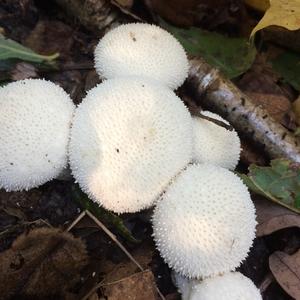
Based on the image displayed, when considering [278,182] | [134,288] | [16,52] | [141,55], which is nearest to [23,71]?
[16,52]

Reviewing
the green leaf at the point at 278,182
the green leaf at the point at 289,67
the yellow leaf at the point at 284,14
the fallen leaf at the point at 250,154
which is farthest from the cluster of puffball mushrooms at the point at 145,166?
the green leaf at the point at 289,67

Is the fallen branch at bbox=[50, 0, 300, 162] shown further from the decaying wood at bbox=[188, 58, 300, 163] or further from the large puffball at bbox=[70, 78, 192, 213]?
the large puffball at bbox=[70, 78, 192, 213]

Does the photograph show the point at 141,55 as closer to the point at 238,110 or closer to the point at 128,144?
the point at 128,144

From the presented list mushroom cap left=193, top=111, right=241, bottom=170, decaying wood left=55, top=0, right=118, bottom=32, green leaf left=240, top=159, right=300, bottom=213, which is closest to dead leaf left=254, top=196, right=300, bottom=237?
green leaf left=240, top=159, right=300, bottom=213

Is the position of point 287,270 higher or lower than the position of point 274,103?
lower

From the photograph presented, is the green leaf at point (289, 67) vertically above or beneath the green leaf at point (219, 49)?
above

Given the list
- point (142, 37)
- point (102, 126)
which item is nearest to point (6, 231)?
point (102, 126)

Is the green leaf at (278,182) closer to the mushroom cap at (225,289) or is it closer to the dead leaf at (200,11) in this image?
the mushroom cap at (225,289)
